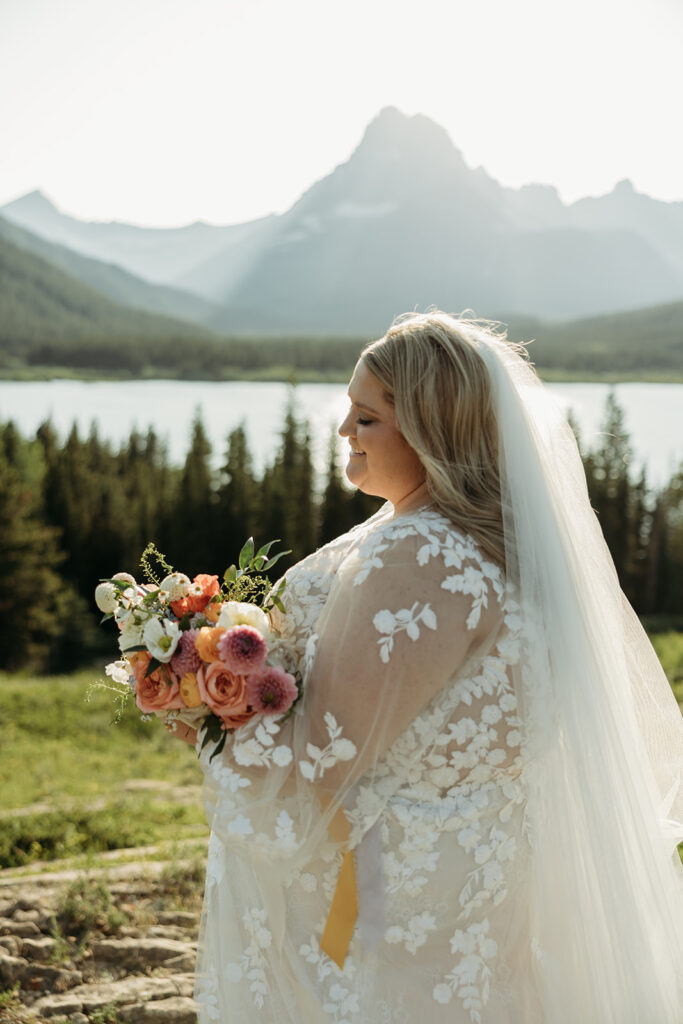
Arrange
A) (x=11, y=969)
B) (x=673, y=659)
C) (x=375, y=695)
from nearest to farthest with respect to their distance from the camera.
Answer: (x=375, y=695), (x=11, y=969), (x=673, y=659)

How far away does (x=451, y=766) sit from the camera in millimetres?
2205

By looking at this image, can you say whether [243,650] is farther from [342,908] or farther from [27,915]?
[27,915]

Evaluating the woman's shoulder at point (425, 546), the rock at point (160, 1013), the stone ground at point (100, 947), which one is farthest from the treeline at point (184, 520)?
the woman's shoulder at point (425, 546)

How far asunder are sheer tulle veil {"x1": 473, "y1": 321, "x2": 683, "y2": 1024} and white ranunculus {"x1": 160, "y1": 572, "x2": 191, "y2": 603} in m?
0.90

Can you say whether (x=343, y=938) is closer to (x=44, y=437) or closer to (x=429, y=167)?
(x=44, y=437)

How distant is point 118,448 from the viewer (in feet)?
196

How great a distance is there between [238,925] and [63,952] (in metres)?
1.75

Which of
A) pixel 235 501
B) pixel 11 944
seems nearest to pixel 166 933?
pixel 11 944

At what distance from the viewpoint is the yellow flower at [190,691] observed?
217cm

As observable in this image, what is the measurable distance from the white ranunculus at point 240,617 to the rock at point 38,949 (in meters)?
2.43

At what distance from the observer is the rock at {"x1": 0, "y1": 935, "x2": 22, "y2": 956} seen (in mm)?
3674

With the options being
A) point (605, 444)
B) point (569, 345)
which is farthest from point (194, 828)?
point (569, 345)

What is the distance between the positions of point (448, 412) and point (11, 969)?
121 inches

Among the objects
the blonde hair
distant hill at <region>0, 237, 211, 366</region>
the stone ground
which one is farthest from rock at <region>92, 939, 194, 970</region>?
distant hill at <region>0, 237, 211, 366</region>
